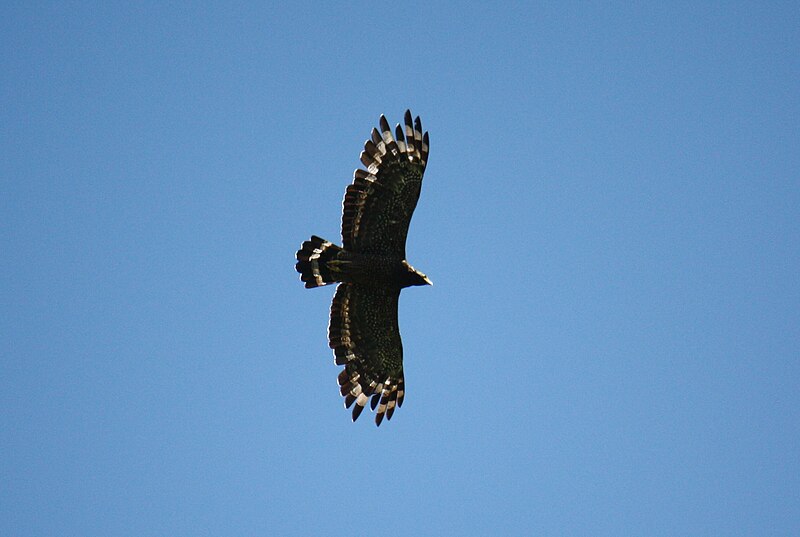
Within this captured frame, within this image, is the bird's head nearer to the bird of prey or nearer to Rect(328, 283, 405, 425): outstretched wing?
the bird of prey

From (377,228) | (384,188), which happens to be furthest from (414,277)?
(384,188)

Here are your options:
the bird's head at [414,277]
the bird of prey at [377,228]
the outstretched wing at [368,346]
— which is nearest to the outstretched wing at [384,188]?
the bird of prey at [377,228]

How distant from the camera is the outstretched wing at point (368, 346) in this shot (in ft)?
57.6

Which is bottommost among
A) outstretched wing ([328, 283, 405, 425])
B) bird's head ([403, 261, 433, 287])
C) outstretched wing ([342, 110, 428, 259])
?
outstretched wing ([328, 283, 405, 425])

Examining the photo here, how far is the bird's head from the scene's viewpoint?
1705cm

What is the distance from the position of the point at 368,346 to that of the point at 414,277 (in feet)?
5.34

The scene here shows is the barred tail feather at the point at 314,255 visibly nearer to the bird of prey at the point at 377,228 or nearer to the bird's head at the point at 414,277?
the bird of prey at the point at 377,228

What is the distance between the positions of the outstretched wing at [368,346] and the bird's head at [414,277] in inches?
16.3

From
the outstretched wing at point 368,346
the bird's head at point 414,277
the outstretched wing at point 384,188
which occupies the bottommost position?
the outstretched wing at point 368,346

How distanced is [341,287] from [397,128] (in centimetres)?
278

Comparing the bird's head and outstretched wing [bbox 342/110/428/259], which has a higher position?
outstretched wing [bbox 342/110/428/259]

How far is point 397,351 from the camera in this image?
59.4 ft

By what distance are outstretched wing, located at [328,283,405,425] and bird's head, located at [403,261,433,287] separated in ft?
1.36

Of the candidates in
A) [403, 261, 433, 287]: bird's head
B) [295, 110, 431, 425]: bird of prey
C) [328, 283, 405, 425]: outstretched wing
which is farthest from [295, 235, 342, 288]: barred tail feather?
[403, 261, 433, 287]: bird's head
